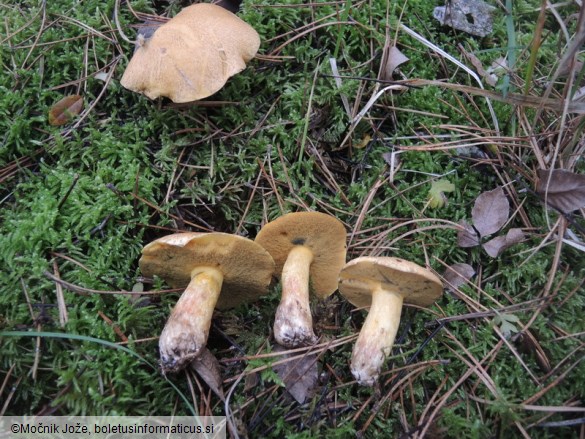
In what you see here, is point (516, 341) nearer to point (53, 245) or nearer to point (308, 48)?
point (308, 48)

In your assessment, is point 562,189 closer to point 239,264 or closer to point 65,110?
point 239,264

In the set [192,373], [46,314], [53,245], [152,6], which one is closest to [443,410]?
[192,373]

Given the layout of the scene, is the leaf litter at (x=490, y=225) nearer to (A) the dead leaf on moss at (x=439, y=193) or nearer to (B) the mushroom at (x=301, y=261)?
(A) the dead leaf on moss at (x=439, y=193)

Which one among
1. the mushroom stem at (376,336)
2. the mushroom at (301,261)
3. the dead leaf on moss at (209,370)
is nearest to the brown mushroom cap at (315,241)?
the mushroom at (301,261)

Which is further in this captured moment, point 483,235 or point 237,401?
point 483,235

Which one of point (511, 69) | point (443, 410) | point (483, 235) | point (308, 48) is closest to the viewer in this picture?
point (443, 410)

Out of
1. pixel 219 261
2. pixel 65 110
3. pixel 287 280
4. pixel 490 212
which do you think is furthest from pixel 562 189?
pixel 65 110
